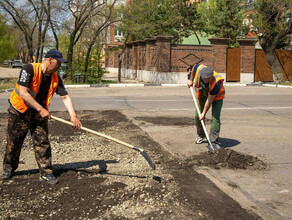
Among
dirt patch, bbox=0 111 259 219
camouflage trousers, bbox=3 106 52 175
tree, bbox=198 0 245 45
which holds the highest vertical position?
tree, bbox=198 0 245 45

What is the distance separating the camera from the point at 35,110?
181 inches

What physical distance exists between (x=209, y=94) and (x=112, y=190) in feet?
→ 7.84

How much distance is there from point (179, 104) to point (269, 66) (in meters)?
15.6

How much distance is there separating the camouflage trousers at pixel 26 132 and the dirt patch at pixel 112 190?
0.28 metres

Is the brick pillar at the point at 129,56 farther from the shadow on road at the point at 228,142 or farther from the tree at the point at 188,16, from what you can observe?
the shadow on road at the point at 228,142

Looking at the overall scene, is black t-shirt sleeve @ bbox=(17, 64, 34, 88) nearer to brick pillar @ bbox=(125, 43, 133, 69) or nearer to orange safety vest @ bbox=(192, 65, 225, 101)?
orange safety vest @ bbox=(192, 65, 225, 101)

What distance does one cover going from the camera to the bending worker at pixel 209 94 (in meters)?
5.82

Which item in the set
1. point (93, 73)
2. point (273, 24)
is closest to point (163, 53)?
point (93, 73)

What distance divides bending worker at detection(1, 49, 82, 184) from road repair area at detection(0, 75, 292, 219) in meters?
0.26

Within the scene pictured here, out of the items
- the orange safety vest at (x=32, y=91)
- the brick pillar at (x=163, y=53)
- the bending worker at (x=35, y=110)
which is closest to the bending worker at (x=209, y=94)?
the bending worker at (x=35, y=110)

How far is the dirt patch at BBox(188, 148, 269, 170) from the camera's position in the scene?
5.46 m

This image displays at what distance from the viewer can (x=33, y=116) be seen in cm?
460

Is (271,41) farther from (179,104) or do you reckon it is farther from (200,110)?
(200,110)

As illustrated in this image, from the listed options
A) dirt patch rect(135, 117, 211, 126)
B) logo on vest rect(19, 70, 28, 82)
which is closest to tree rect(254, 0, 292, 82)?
dirt patch rect(135, 117, 211, 126)
